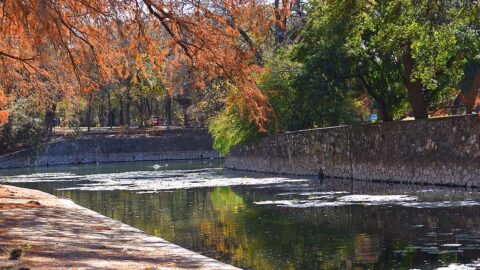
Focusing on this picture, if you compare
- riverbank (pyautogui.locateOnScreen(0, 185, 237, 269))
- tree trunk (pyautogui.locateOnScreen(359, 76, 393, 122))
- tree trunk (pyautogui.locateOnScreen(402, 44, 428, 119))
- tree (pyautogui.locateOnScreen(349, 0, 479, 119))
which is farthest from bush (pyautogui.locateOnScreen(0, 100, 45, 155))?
riverbank (pyautogui.locateOnScreen(0, 185, 237, 269))

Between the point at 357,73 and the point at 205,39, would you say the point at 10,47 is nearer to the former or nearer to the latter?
the point at 205,39

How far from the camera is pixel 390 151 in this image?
112 ft

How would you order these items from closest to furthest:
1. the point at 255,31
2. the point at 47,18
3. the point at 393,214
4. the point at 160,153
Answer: the point at 47,18, the point at 255,31, the point at 393,214, the point at 160,153

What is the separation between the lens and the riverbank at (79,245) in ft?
39.6

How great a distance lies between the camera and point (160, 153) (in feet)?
286

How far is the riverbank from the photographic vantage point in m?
12.1

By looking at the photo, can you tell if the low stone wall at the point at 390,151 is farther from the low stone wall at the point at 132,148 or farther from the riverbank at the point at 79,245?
the low stone wall at the point at 132,148

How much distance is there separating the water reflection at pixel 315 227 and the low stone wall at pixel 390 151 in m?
1.12

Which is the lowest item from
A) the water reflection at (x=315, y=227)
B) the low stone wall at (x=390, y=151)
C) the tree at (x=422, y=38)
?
→ the water reflection at (x=315, y=227)

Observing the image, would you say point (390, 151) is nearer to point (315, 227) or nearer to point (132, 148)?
point (315, 227)

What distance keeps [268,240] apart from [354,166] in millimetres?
20251

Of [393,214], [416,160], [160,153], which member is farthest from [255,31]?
[160,153]

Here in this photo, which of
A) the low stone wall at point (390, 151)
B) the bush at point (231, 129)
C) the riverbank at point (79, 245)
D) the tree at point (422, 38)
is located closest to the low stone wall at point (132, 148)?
the bush at point (231, 129)

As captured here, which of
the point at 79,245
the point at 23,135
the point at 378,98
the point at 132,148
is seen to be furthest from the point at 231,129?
the point at 79,245
